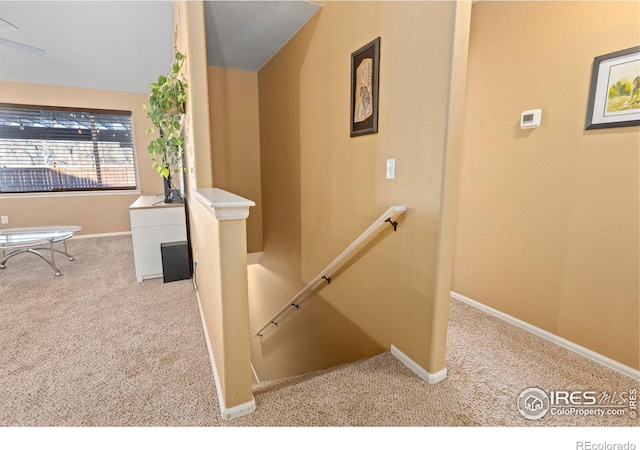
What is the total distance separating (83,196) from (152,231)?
305 centimetres

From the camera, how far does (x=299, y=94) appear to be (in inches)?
111

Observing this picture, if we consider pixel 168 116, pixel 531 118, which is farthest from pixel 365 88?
pixel 168 116

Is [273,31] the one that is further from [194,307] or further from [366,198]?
[194,307]

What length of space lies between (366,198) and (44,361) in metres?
2.17

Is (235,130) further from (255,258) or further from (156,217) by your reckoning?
(255,258)

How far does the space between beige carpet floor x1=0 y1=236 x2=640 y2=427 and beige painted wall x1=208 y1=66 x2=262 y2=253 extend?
1813mm

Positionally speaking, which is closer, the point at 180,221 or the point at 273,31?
the point at 273,31

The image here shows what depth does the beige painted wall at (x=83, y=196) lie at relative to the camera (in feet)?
15.4

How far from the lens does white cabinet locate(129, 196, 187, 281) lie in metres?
3.02

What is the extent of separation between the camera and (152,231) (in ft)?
10.1

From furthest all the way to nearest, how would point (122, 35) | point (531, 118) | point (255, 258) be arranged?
point (255, 258) → point (122, 35) → point (531, 118)

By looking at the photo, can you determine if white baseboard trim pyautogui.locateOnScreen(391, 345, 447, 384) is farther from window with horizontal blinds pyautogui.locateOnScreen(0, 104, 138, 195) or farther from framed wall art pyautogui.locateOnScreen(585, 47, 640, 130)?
window with horizontal blinds pyautogui.locateOnScreen(0, 104, 138, 195)

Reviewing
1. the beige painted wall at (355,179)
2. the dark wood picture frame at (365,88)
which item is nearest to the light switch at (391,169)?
the beige painted wall at (355,179)
